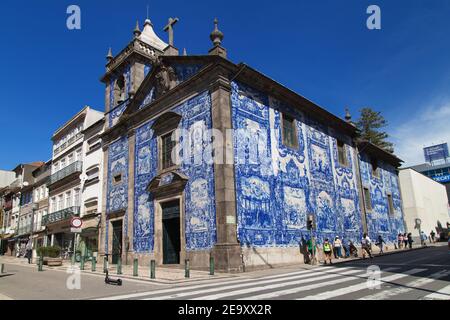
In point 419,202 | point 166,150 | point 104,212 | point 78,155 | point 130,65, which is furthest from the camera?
point 419,202

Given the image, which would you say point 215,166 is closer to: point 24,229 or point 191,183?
point 191,183

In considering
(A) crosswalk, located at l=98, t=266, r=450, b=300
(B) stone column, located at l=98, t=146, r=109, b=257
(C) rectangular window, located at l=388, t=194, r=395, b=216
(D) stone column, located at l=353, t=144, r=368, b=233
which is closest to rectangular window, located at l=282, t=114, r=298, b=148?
(D) stone column, located at l=353, t=144, r=368, b=233

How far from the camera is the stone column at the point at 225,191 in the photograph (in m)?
13.5

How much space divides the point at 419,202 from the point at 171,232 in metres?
26.7

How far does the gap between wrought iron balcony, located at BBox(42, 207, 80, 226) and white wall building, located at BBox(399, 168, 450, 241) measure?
27.8m

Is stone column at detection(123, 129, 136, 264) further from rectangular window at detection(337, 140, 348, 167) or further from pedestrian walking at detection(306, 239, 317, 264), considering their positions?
rectangular window at detection(337, 140, 348, 167)

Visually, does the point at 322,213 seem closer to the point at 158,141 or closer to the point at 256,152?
the point at 256,152

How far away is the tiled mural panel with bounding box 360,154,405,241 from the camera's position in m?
25.9

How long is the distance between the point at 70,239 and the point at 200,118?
17.2 m

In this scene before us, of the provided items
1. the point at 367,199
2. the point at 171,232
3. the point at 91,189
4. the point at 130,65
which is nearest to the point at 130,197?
the point at 171,232

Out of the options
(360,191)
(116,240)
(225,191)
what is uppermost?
(360,191)

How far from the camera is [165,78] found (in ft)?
59.7

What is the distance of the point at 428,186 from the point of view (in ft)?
126
